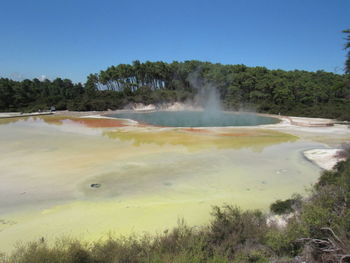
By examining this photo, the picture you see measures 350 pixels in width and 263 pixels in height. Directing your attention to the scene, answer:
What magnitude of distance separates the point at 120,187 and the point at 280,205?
4.21 m

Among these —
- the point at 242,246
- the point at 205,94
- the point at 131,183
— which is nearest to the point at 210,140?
the point at 131,183

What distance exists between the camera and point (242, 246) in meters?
3.60

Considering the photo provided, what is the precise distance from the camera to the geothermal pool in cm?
512

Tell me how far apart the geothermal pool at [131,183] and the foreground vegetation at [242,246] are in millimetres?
1221

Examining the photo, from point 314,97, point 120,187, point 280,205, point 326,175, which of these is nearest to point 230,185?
point 280,205

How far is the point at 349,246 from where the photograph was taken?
2.74 metres

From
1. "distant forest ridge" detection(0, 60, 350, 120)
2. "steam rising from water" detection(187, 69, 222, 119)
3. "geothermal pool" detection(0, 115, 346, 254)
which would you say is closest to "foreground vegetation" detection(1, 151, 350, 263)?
"geothermal pool" detection(0, 115, 346, 254)

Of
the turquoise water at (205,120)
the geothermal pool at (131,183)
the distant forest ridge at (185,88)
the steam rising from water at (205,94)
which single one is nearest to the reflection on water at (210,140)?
the geothermal pool at (131,183)

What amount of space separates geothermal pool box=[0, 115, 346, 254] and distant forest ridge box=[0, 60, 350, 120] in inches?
870

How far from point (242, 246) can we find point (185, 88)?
4029 centimetres

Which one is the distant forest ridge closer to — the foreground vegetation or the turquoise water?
the turquoise water

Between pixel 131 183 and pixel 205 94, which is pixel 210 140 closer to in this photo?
pixel 131 183

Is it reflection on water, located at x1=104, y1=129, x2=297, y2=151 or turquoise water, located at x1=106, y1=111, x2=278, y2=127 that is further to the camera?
turquoise water, located at x1=106, y1=111, x2=278, y2=127

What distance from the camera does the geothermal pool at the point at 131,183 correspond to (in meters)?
5.12
